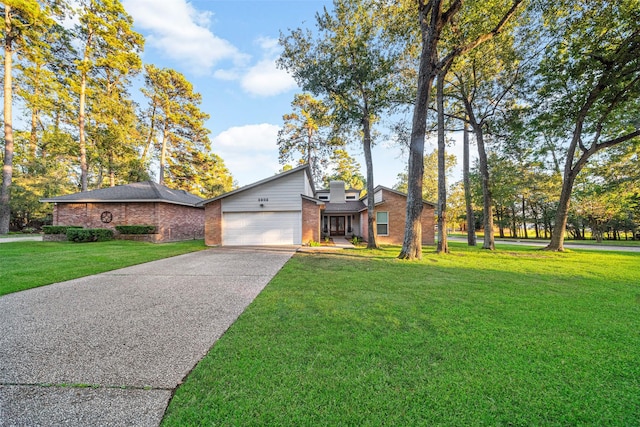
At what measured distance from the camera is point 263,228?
42.6 feet

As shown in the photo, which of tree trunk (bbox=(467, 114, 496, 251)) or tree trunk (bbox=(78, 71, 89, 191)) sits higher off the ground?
tree trunk (bbox=(78, 71, 89, 191))

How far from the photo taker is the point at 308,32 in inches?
461

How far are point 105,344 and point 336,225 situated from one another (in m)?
18.2

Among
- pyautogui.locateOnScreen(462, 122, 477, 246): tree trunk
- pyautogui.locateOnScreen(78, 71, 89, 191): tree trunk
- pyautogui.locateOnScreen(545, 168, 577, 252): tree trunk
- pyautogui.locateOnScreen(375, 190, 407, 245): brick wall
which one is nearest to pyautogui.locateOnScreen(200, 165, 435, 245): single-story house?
pyautogui.locateOnScreen(375, 190, 407, 245): brick wall

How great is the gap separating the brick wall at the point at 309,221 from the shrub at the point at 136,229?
8959 millimetres

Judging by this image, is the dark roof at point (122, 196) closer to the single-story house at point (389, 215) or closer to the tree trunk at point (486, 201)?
the single-story house at point (389, 215)

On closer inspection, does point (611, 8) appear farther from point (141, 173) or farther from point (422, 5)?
point (141, 173)

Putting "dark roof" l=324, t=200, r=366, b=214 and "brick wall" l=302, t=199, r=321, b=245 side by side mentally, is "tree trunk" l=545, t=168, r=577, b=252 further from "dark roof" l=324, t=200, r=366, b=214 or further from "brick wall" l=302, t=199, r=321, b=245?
"brick wall" l=302, t=199, r=321, b=245

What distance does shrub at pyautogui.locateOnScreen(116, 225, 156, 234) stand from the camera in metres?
13.6

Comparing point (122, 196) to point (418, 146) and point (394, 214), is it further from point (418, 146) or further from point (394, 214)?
point (394, 214)

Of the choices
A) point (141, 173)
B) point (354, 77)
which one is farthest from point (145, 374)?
point (141, 173)

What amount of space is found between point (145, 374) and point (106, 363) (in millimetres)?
516

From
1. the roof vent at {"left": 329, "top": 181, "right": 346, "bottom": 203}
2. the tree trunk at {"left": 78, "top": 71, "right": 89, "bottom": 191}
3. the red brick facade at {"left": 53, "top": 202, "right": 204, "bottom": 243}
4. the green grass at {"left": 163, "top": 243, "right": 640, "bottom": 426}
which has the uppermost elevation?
the tree trunk at {"left": 78, "top": 71, "right": 89, "bottom": 191}

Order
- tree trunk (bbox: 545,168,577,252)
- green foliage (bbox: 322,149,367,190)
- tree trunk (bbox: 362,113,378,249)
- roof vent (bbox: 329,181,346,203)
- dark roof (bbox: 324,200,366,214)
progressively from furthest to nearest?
green foliage (bbox: 322,149,367,190)
roof vent (bbox: 329,181,346,203)
dark roof (bbox: 324,200,366,214)
tree trunk (bbox: 362,113,378,249)
tree trunk (bbox: 545,168,577,252)
